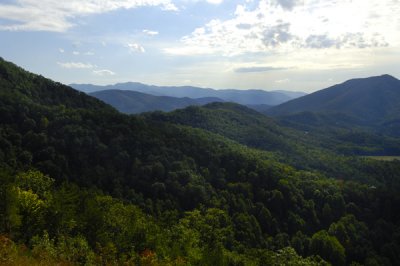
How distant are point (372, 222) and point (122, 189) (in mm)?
89839

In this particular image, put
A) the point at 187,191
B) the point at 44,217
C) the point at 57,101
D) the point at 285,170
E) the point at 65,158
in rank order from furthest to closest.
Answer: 1. the point at 57,101
2. the point at 285,170
3. the point at 187,191
4. the point at 65,158
5. the point at 44,217

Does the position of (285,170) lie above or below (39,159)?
below

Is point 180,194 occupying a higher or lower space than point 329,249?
higher

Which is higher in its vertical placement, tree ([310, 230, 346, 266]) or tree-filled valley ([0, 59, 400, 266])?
tree-filled valley ([0, 59, 400, 266])

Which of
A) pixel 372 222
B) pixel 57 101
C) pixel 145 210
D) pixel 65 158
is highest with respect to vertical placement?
pixel 57 101

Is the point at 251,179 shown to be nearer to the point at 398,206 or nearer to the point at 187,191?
the point at 187,191

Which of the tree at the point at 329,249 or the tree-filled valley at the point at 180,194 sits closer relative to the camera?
the tree-filled valley at the point at 180,194

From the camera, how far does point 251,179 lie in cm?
14050

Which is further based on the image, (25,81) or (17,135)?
(25,81)

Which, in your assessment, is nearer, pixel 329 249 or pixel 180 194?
pixel 329 249

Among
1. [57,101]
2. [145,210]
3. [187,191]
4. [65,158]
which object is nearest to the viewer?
[145,210]


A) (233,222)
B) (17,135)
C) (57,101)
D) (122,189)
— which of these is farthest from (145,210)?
(57,101)

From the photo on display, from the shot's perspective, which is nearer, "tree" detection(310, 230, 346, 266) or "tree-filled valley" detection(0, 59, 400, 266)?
"tree-filled valley" detection(0, 59, 400, 266)

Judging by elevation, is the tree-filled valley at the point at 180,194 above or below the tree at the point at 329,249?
above
